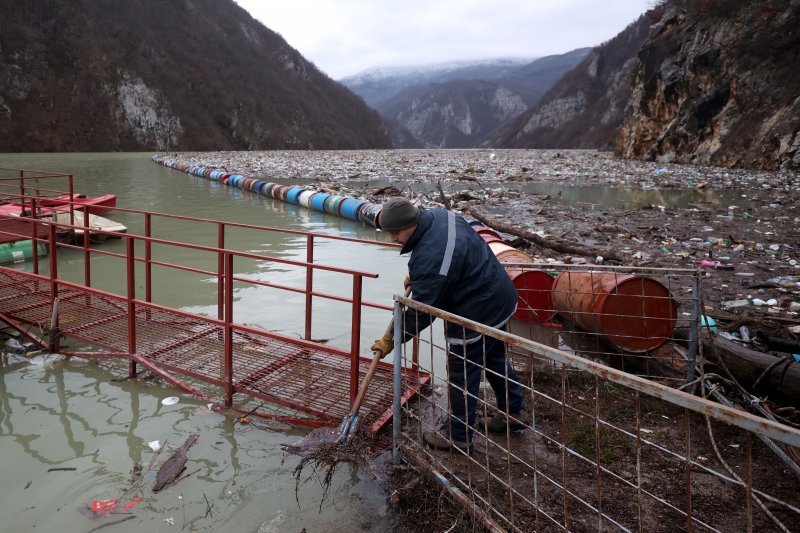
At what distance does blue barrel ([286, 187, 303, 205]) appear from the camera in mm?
14672

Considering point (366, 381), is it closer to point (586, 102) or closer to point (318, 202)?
point (318, 202)

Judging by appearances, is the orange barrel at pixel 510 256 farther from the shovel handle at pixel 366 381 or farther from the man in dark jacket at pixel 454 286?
the shovel handle at pixel 366 381

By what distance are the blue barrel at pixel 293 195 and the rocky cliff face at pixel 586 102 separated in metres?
79.3

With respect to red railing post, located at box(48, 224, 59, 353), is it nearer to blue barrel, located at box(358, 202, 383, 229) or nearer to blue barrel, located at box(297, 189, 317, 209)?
blue barrel, located at box(358, 202, 383, 229)

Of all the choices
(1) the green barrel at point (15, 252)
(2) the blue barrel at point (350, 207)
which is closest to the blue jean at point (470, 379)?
(1) the green barrel at point (15, 252)

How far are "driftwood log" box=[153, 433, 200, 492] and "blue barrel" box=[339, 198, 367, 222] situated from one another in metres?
9.26

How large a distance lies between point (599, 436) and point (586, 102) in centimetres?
11871

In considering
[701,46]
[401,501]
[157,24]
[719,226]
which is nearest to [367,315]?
[401,501]

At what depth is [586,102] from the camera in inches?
4336

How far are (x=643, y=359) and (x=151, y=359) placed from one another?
12.5 ft

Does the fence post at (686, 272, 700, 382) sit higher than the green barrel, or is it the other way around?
the fence post at (686, 272, 700, 382)

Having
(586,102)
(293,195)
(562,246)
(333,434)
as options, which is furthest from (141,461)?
(586,102)

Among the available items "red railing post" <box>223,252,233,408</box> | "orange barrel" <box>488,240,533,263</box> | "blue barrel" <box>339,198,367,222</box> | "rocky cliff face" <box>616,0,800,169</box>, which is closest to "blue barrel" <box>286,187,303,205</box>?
"blue barrel" <box>339,198,367,222</box>

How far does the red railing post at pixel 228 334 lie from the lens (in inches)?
140
